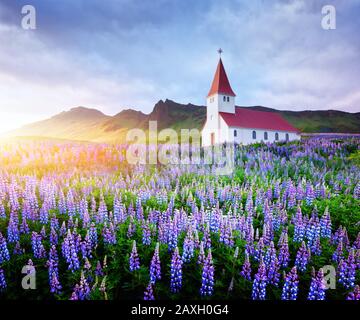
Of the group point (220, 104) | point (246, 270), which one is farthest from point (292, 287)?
point (220, 104)

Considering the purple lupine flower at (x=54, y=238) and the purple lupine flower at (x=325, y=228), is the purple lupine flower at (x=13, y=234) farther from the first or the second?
the purple lupine flower at (x=325, y=228)

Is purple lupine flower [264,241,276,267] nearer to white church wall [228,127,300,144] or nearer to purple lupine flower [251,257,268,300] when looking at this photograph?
purple lupine flower [251,257,268,300]

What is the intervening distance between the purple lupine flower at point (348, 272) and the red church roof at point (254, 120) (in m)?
41.4

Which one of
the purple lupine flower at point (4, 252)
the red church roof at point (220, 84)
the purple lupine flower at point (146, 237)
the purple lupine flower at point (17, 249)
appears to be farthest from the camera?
the red church roof at point (220, 84)

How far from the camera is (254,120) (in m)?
50.1

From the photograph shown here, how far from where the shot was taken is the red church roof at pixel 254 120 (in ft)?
150

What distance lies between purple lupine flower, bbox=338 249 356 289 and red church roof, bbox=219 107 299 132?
41.4 metres

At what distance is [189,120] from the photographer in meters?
99.5

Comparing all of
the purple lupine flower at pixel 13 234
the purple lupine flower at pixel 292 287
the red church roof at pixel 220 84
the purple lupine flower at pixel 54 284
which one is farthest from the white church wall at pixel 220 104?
the purple lupine flower at pixel 54 284

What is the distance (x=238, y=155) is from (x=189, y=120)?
287 ft

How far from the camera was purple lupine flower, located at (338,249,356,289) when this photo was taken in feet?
11.3

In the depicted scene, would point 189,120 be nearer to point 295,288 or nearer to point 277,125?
point 277,125
